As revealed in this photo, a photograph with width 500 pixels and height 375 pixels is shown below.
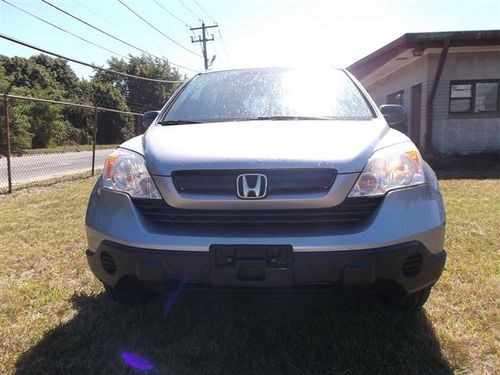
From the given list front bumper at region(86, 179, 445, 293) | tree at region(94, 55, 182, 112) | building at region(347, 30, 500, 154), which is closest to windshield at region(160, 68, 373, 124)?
front bumper at region(86, 179, 445, 293)

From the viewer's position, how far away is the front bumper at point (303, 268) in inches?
78.8

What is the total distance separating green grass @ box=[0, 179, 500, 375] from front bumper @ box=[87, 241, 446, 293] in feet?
→ 0.50

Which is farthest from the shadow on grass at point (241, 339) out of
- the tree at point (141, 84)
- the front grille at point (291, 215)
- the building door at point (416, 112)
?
the tree at point (141, 84)

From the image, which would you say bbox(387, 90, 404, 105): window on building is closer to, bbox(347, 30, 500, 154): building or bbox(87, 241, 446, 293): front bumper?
bbox(347, 30, 500, 154): building

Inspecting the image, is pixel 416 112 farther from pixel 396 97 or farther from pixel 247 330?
pixel 247 330

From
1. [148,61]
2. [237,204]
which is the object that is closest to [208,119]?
[237,204]

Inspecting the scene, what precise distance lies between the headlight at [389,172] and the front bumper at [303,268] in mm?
282

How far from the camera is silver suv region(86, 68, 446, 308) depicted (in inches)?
79.6

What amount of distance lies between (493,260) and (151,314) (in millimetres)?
2791

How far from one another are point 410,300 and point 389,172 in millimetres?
825

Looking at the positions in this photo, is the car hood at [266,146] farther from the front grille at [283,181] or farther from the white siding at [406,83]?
the white siding at [406,83]

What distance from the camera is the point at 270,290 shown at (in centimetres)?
209

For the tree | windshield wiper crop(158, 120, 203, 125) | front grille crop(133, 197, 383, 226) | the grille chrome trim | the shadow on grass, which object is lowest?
the shadow on grass

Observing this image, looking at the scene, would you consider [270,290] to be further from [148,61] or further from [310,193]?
[148,61]
